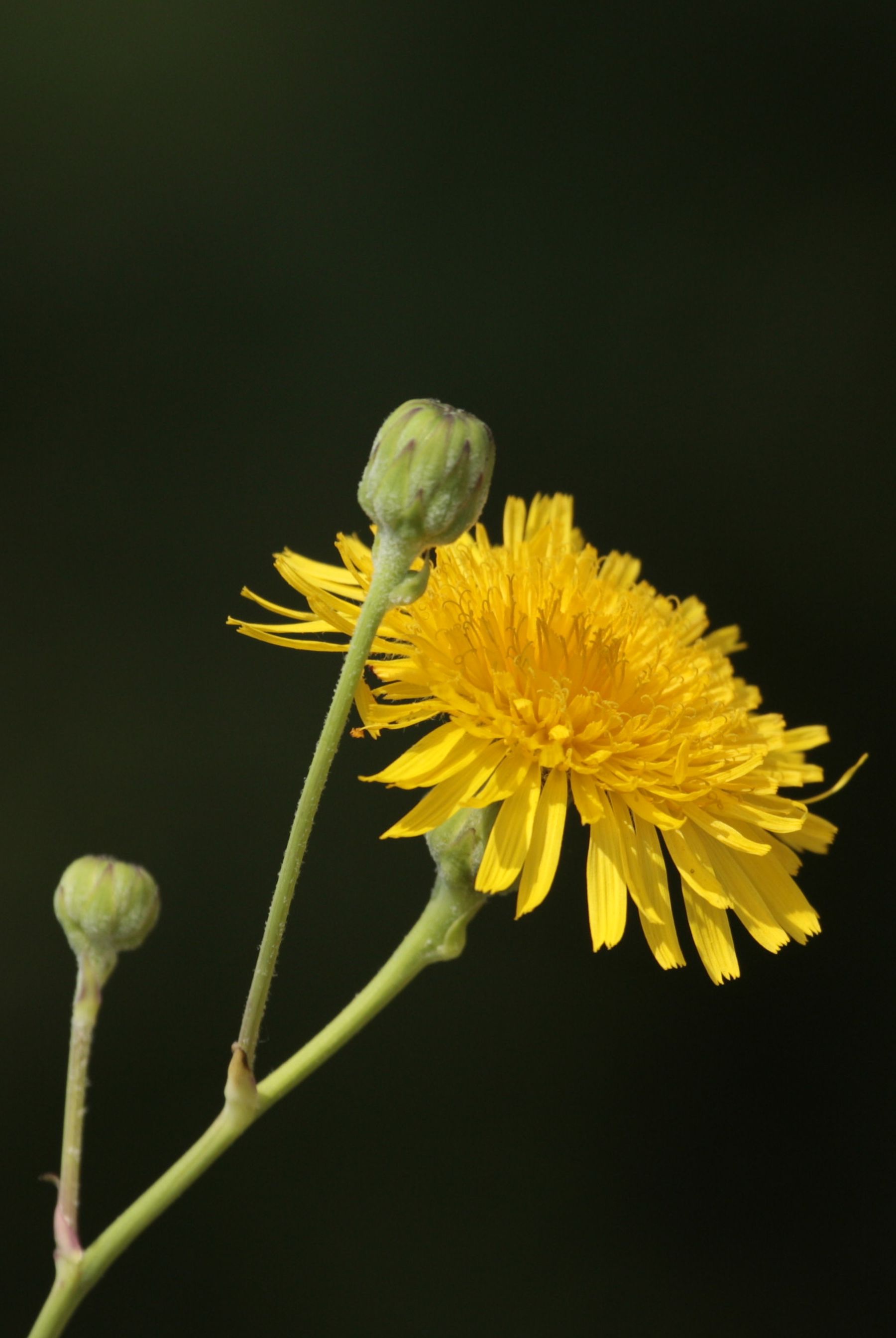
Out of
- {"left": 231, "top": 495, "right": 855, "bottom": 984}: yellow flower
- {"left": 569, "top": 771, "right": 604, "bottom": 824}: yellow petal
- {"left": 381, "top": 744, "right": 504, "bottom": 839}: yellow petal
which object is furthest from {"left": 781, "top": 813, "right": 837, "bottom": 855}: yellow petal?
{"left": 381, "top": 744, "right": 504, "bottom": 839}: yellow petal

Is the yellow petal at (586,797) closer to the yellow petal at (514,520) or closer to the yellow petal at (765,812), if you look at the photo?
the yellow petal at (765,812)

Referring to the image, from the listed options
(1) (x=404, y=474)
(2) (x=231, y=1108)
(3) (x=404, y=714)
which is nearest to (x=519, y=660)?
(3) (x=404, y=714)

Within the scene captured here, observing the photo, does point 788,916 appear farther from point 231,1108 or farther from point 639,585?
point 231,1108

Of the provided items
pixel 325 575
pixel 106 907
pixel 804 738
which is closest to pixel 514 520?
pixel 325 575

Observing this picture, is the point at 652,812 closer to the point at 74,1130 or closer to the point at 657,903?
the point at 657,903

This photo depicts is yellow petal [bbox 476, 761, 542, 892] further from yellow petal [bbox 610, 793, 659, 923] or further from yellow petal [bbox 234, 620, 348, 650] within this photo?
yellow petal [bbox 234, 620, 348, 650]

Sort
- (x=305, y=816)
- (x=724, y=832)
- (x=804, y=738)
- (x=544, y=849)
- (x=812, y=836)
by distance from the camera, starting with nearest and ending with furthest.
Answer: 1. (x=305, y=816)
2. (x=544, y=849)
3. (x=724, y=832)
4. (x=812, y=836)
5. (x=804, y=738)
